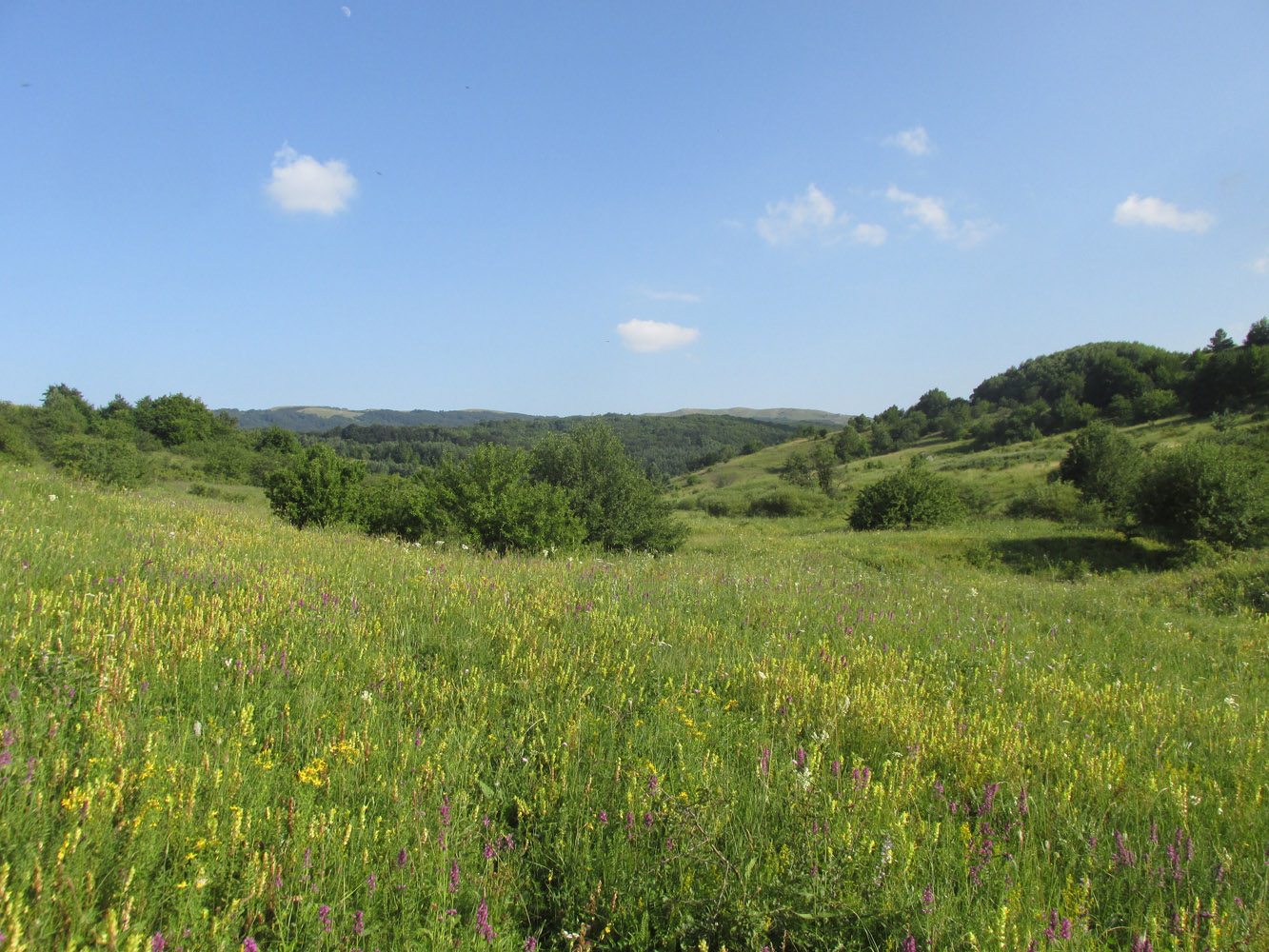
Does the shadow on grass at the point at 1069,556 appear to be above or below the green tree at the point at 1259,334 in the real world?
below

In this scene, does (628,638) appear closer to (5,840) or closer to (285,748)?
(285,748)

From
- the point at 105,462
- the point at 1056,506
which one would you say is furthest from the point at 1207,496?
the point at 105,462

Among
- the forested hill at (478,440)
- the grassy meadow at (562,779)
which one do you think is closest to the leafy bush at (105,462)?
the grassy meadow at (562,779)

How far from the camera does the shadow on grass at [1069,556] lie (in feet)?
65.7

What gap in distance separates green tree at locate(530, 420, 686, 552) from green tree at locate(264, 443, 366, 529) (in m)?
6.56

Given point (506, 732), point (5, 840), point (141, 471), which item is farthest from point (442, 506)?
point (141, 471)

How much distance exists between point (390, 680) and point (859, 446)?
95.4 meters

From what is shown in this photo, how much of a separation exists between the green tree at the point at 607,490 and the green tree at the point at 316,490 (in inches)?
258

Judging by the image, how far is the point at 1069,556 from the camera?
21859mm

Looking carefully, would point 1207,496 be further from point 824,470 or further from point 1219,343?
point 1219,343

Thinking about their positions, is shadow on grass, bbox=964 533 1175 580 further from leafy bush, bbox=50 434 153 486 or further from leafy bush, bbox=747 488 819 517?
leafy bush, bbox=50 434 153 486

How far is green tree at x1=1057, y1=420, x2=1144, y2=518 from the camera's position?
103 ft

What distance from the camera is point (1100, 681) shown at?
530 centimetres

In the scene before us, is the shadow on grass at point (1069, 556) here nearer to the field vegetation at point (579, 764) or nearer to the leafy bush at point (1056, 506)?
the leafy bush at point (1056, 506)
